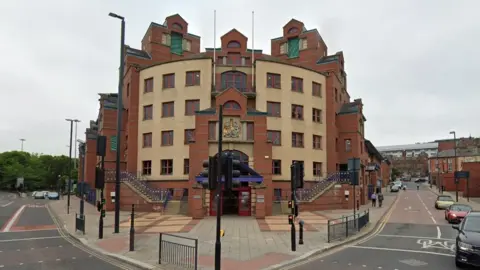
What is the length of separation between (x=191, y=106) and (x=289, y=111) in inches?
401

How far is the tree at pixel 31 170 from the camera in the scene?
96125mm

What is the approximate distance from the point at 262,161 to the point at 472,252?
2048 cm

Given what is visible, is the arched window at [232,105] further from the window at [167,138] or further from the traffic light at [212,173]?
the traffic light at [212,173]

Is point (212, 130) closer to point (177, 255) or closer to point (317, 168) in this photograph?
point (317, 168)

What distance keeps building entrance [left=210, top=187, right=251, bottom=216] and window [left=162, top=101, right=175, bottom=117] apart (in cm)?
1256

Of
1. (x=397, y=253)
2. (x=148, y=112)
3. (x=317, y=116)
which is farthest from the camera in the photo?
(x=317, y=116)

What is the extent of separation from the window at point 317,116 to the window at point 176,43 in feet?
65.9

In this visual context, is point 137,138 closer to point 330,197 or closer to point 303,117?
point 303,117

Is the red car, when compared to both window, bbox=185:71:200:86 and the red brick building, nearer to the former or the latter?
the red brick building

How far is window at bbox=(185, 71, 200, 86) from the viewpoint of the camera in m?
39.8

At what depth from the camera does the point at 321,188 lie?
37.4m

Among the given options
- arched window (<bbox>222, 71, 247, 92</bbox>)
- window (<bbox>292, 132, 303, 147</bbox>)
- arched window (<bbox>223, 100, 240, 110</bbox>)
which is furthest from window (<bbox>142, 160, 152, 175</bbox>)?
window (<bbox>292, 132, 303, 147</bbox>)

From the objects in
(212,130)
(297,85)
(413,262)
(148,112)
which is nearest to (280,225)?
(212,130)

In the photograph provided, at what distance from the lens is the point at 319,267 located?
42.8 ft
